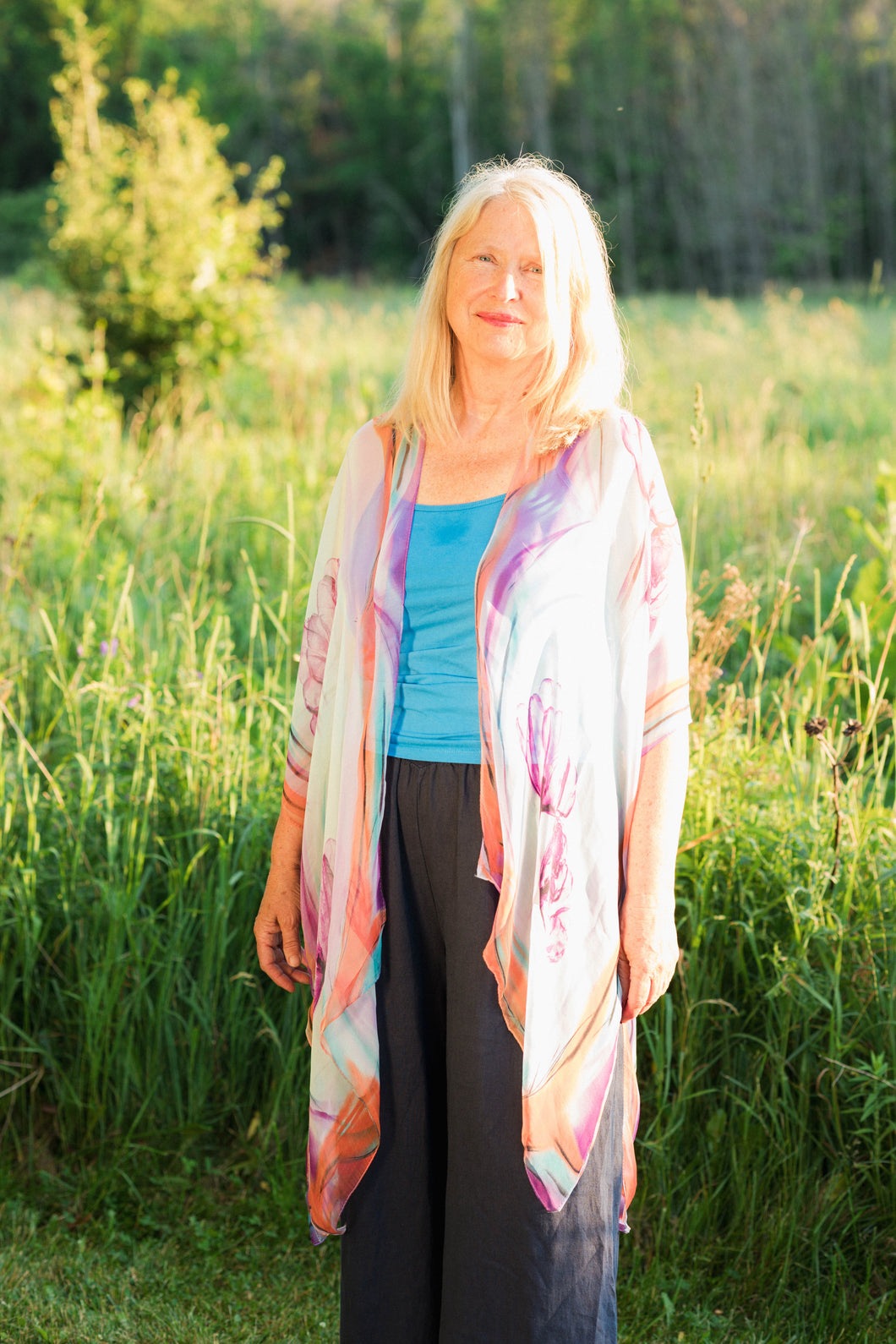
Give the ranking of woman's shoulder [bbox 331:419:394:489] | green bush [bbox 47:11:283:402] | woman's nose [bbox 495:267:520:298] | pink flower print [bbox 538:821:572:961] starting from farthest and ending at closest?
green bush [bbox 47:11:283:402] → woman's shoulder [bbox 331:419:394:489] → woman's nose [bbox 495:267:520:298] → pink flower print [bbox 538:821:572:961]

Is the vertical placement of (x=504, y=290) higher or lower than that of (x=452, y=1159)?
higher

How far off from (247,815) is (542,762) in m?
1.25

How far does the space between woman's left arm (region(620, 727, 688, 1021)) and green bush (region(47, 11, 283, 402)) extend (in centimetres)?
610

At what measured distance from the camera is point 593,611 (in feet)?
5.14

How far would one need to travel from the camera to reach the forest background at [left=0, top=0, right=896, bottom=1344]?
2156 mm

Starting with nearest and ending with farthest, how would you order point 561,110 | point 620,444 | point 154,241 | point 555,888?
point 555,888, point 620,444, point 154,241, point 561,110

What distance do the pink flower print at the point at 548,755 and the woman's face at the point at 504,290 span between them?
0.54m

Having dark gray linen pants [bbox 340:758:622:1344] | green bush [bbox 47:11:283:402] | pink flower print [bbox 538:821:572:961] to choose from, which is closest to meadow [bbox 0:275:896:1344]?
dark gray linen pants [bbox 340:758:622:1344]

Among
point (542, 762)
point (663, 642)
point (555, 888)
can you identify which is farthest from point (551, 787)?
point (663, 642)

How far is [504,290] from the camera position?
1661 mm

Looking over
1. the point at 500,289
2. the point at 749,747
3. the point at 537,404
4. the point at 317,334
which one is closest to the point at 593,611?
the point at 537,404

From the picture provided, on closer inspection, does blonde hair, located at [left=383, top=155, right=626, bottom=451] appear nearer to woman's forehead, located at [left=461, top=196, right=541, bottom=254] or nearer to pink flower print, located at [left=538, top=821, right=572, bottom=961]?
woman's forehead, located at [left=461, top=196, right=541, bottom=254]

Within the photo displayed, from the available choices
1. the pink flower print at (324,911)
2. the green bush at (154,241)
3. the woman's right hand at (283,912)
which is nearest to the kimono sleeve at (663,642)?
the pink flower print at (324,911)

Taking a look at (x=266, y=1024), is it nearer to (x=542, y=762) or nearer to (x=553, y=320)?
(x=542, y=762)
